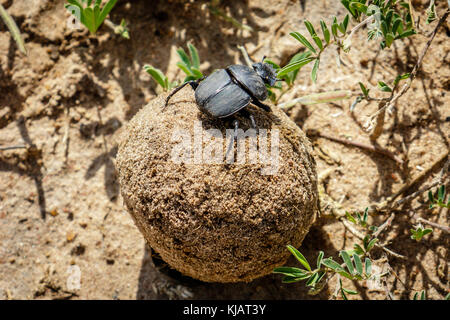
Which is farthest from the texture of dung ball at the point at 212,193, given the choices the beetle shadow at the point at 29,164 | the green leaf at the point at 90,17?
the beetle shadow at the point at 29,164

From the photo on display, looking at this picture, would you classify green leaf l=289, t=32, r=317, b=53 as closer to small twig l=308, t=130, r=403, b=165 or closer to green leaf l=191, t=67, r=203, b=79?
green leaf l=191, t=67, r=203, b=79

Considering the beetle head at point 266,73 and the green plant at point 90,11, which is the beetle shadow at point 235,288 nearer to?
the beetle head at point 266,73

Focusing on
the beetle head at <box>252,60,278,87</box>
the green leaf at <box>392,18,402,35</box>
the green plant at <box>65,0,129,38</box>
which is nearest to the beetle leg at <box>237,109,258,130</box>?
the beetle head at <box>252,60,278,87</box>

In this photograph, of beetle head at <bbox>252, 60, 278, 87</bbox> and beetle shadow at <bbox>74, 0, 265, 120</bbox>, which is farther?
beetle shadow at <bbox>74, 0, 265, 120</bbox>

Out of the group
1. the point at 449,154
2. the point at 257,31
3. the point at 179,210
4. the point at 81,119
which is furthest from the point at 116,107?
the point at 449,154

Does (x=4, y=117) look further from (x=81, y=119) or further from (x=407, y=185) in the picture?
(x=407, y=185)

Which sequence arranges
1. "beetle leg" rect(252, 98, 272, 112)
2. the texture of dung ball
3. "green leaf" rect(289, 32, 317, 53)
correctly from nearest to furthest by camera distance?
1. the texture of dung ball
2. "beetle leg" rect(252, 98, 272, 112)
3. "green leaf" rect(289, 32, 317, 53)
